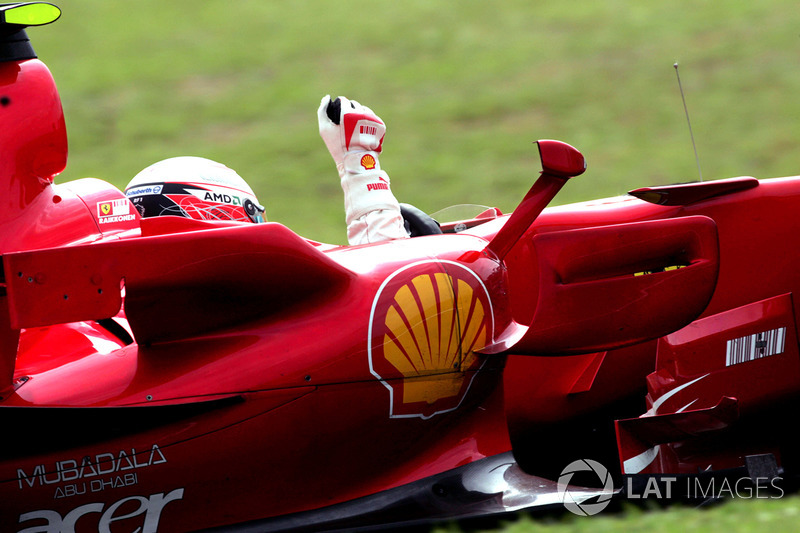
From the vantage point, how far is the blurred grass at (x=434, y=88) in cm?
750

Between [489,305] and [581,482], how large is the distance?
0.73m

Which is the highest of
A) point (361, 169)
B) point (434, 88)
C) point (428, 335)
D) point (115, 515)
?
point (434, 88)

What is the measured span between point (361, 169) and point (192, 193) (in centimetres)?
57

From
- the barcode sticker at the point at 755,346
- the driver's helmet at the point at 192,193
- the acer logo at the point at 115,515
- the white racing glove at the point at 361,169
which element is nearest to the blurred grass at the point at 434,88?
the white racing glove at the point at 361,169

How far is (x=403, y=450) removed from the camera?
2.52m

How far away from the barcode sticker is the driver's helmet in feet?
4.98

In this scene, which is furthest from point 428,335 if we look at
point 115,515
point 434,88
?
point 434,88

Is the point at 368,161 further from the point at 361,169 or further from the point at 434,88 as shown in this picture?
the point at 434,88

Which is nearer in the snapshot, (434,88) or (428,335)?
(428,335)

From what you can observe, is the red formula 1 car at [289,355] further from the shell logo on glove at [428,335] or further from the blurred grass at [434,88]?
the blurred grass at [434,88]

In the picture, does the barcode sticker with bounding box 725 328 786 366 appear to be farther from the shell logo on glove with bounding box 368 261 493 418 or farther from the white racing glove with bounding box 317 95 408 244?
the white racing glove with bounding box 317 95 408 244

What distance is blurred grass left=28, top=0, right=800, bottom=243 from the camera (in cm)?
750

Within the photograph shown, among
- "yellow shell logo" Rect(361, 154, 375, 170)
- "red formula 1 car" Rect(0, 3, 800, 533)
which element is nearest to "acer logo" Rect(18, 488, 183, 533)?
"red formula 1 car" Rect(0, 3, 800, 533)

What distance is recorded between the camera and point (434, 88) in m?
8.96
